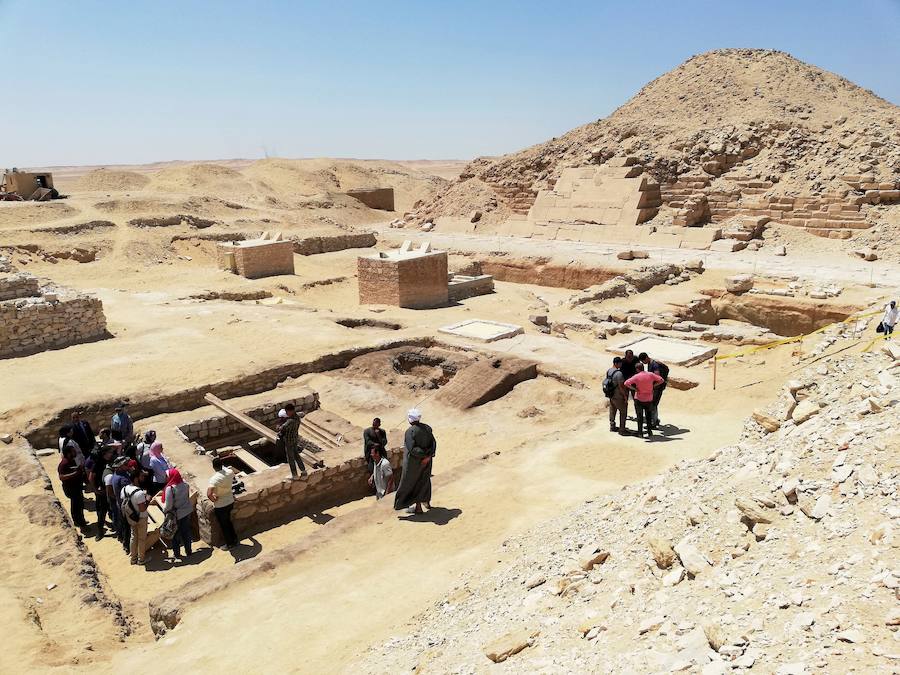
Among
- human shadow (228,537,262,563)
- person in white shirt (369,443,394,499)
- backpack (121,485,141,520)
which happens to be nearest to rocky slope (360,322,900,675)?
person in white shirt (369,443,394,499)

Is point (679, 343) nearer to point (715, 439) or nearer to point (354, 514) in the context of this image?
point (715, 439)

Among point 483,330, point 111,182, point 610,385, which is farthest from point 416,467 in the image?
point 111,182

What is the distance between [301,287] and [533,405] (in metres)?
11.3

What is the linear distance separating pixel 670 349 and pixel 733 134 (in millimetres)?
19997

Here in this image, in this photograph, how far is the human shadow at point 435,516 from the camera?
704 centimetres

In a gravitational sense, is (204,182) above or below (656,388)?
above

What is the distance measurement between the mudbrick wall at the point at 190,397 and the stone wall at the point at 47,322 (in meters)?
3.75

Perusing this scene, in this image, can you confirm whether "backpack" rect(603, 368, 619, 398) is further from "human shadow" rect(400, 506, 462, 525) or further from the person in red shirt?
the person in red shirt

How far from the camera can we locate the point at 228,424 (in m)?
10.2

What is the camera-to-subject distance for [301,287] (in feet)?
67.3

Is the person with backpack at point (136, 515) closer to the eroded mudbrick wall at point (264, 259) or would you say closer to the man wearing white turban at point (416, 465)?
the man wearing white turban at point (416, 465)

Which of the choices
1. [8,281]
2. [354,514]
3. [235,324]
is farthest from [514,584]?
[8,281]

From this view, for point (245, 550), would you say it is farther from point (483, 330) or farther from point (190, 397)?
point (483, 330)

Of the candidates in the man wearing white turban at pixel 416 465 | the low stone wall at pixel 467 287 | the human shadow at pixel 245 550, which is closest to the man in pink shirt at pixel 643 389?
the man wearing white turban at pixel 416 465
